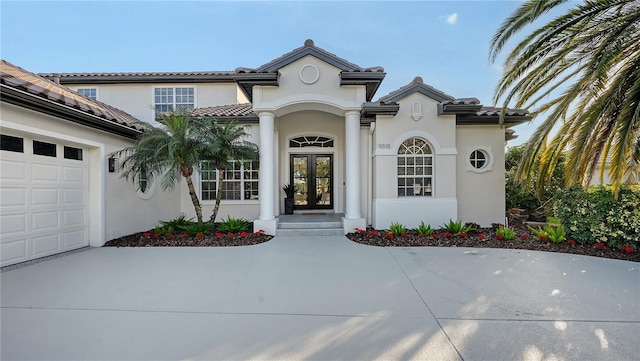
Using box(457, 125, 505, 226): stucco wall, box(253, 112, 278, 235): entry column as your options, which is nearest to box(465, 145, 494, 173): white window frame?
box(457, 125, 505, 226): stucco wall

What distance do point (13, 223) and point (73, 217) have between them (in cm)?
→ 123

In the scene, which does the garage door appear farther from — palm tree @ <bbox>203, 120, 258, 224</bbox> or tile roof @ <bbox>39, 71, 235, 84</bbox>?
tile roof @ <bbox>39, 71, 235, 84</bbox>

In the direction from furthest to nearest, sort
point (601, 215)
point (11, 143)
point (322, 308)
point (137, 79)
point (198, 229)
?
point (137, 79) → point (198, 229) → point (601, 215) → point (11, 143) → point (322, 308)

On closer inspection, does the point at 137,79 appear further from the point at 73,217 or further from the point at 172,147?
the point at 73,217

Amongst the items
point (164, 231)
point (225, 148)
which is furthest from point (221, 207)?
point (225, 148)

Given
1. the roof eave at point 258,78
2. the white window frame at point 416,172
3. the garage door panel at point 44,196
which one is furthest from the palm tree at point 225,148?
the white window frame at point 416,172

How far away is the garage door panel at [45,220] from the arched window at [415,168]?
364 inches

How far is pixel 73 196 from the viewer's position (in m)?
6.46

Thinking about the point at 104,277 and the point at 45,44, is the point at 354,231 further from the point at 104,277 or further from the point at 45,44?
the point at 45,44

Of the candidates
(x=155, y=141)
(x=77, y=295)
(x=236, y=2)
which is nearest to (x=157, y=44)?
(x=236, y=2)

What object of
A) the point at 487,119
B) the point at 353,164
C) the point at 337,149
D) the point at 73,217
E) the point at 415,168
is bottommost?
the point at 73,217

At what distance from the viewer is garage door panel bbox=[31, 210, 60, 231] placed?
5633 mm

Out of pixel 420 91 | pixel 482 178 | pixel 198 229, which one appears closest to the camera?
pixel 198 229

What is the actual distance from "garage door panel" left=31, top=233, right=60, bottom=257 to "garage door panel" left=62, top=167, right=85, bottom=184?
1299 millimetres
